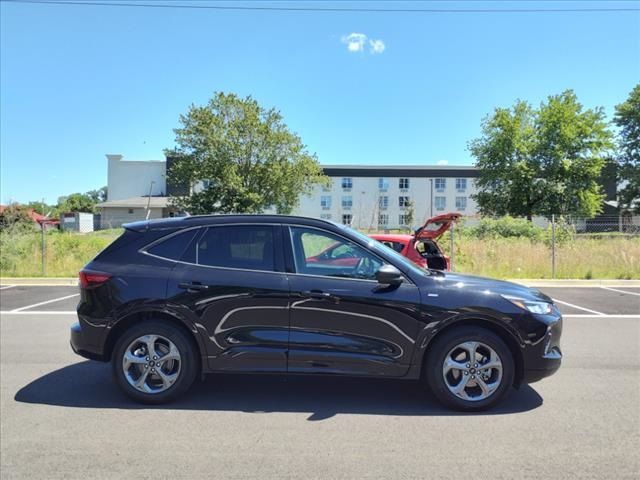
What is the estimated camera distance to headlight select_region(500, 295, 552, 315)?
422 cm

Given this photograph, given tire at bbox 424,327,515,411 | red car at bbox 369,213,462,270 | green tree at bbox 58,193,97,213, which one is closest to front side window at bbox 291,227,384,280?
tire at bbox 424,327,515,411

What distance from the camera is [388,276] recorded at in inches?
161

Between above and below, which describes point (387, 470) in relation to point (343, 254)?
below

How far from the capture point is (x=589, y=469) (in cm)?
322

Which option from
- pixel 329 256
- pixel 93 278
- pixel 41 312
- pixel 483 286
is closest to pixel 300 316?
pixel 329 256

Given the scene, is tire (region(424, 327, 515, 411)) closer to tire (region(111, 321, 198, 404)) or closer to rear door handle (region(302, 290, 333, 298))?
rear door handle (region(302, 290, 333, 298))

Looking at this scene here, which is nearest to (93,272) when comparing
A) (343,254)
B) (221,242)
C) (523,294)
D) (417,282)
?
(221,242)

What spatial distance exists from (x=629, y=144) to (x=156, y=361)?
65.2 metres

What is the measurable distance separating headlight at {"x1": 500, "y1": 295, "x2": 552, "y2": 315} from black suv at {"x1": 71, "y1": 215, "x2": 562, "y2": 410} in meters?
0.01

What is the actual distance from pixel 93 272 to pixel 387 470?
3.11 meters

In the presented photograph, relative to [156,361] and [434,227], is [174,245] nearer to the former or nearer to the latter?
[156,361]

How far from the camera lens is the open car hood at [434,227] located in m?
8.73

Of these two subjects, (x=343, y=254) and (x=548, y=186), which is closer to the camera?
(x=343, y=254)

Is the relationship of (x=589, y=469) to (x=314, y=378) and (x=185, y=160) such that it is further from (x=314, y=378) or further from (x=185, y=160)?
(x=185, y=160)
